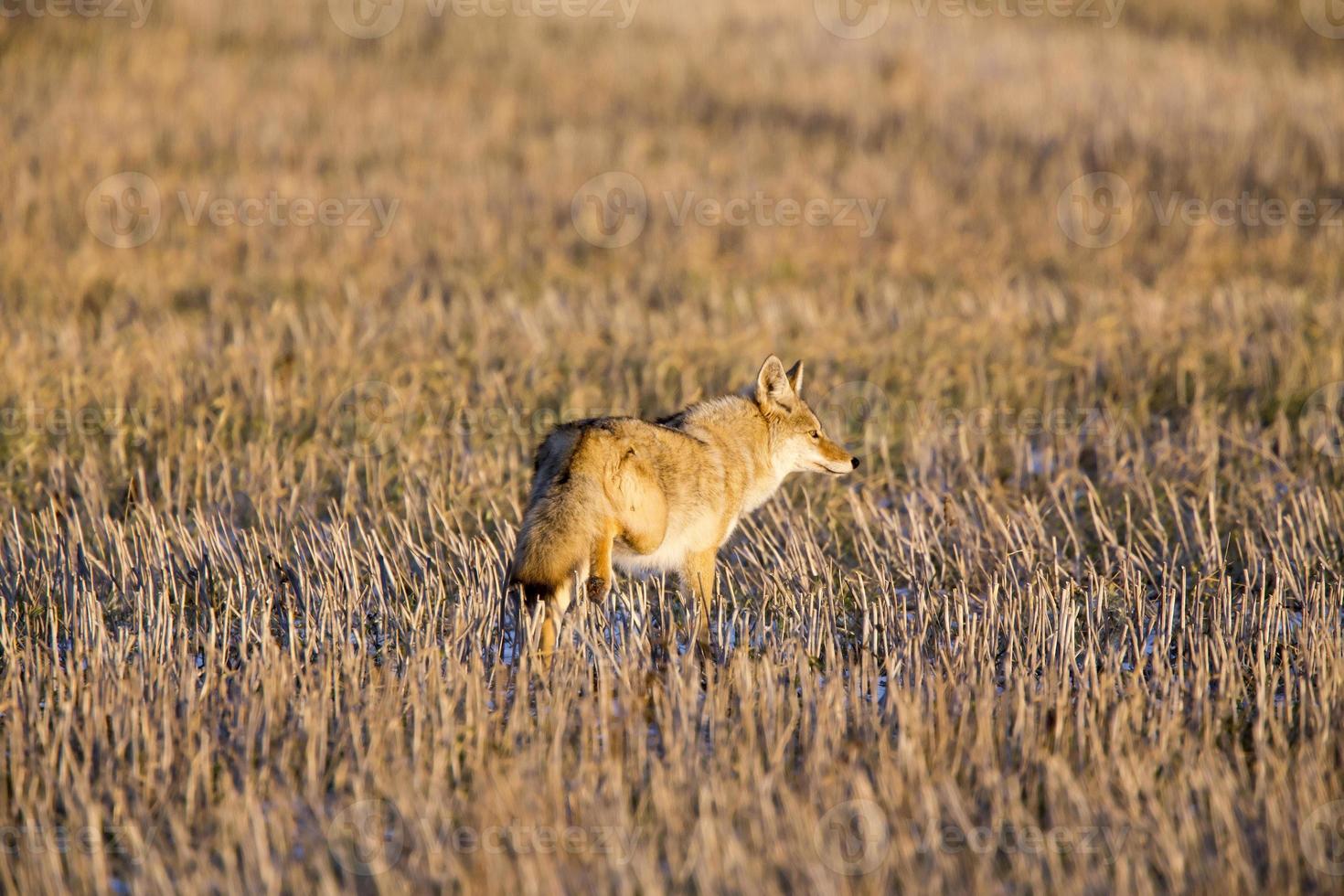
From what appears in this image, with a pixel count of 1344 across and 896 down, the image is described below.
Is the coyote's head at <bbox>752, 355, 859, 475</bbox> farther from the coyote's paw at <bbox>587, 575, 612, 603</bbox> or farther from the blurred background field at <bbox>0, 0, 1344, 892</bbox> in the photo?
the coyote's paw at <bbox>587, 575, 612, 603</bbox>

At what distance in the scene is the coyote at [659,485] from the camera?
4.62 meters

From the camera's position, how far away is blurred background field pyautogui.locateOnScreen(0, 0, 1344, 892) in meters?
3.69

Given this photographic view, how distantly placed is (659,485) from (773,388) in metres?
1.23

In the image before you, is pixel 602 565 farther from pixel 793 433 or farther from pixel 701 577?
pixel 793 433

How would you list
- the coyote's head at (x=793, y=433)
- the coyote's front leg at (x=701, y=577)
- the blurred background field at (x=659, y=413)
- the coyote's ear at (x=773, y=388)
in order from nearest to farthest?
the blurred background field at (x=659, y=413) → the coyote's front leg at (x=701, y=577) → the coyote's ear at (x=773, y=388) → the coyote's head at (x=793, y=433)

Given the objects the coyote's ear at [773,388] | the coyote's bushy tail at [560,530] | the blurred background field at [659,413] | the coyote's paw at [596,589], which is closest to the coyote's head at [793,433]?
the coyote's ear at [773,388]

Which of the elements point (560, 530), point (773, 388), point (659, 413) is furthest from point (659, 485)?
point (659, 413)

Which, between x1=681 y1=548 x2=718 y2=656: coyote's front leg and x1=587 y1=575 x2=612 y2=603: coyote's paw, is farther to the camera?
x1=681 y1=548 x2=718 y2=656: coyote's front leg

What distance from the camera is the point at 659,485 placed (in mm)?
5195

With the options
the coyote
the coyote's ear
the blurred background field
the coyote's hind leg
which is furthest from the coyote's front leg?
the coyote's ear

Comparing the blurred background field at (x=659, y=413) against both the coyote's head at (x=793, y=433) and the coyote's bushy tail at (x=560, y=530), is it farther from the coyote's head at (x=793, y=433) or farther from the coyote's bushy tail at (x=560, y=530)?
the coyote's head at (x=793, y=433)

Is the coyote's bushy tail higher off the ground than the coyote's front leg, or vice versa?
the coyote's bushy tail

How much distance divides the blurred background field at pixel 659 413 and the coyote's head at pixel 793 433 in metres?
0.49

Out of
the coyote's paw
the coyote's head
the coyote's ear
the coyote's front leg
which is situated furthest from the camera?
the coyote's head
